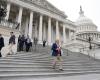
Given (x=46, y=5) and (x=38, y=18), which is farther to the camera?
(x=46, y=5)

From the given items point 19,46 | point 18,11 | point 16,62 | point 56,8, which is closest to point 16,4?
point 18,11

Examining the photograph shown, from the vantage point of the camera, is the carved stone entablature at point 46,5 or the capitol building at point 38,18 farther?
the carved stone entablature at point 46,5

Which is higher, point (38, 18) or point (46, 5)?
point (46, 5)

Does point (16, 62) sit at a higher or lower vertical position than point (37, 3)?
lower

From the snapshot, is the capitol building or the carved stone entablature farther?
the carved stone entablature

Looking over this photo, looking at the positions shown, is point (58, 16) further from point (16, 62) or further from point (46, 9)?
point (16, 62)

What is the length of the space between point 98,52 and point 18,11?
2167 cm

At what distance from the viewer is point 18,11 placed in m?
35.4

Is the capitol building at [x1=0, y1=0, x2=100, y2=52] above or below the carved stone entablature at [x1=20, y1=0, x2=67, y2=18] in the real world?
below

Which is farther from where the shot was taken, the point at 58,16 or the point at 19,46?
the point at 58,16

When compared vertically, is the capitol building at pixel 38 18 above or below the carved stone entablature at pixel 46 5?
below

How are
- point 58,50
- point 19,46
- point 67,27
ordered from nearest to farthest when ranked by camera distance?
point 58,50, point 19,46, point 67,27

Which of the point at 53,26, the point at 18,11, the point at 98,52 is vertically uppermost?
the point at 18,11

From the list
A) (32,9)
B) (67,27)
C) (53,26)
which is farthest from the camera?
(67,27)
